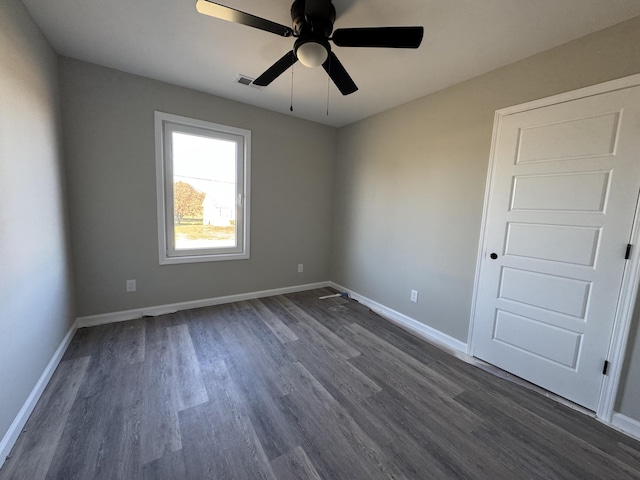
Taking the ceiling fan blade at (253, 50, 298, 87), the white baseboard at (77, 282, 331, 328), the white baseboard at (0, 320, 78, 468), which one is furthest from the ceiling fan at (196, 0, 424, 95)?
the white baseboard at (77, 282, 331, 328)

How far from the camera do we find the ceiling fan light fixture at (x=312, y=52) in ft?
4.57

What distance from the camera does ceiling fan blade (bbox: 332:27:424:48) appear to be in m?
1.32

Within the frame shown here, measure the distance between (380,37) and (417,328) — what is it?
8.65ft

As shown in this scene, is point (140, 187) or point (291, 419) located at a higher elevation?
point (140, 187)

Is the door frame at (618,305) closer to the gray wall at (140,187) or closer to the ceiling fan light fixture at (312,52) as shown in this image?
the ceiling fan light fixture at (312,52)

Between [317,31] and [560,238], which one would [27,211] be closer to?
[317,31]

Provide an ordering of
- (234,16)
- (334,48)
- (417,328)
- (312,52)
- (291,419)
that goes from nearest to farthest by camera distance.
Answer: (234,16) < (312,52) < (291,419) < (334,48) < (417,328)

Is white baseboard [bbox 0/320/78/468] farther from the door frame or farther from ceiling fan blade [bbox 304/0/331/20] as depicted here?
the door frame

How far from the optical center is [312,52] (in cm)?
141

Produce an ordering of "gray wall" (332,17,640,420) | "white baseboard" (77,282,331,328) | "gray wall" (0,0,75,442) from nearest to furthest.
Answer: "gray wall" (0,0,75,442) < "gray wall" (332,17,640,420) < "white baseboard" (77,282,331,328)

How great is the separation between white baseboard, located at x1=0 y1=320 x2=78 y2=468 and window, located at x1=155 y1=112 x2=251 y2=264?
1132 millimetres

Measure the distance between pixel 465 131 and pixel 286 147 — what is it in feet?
7.18

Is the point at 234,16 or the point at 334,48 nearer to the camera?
the point at 234,16

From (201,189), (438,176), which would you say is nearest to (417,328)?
(438,176)
